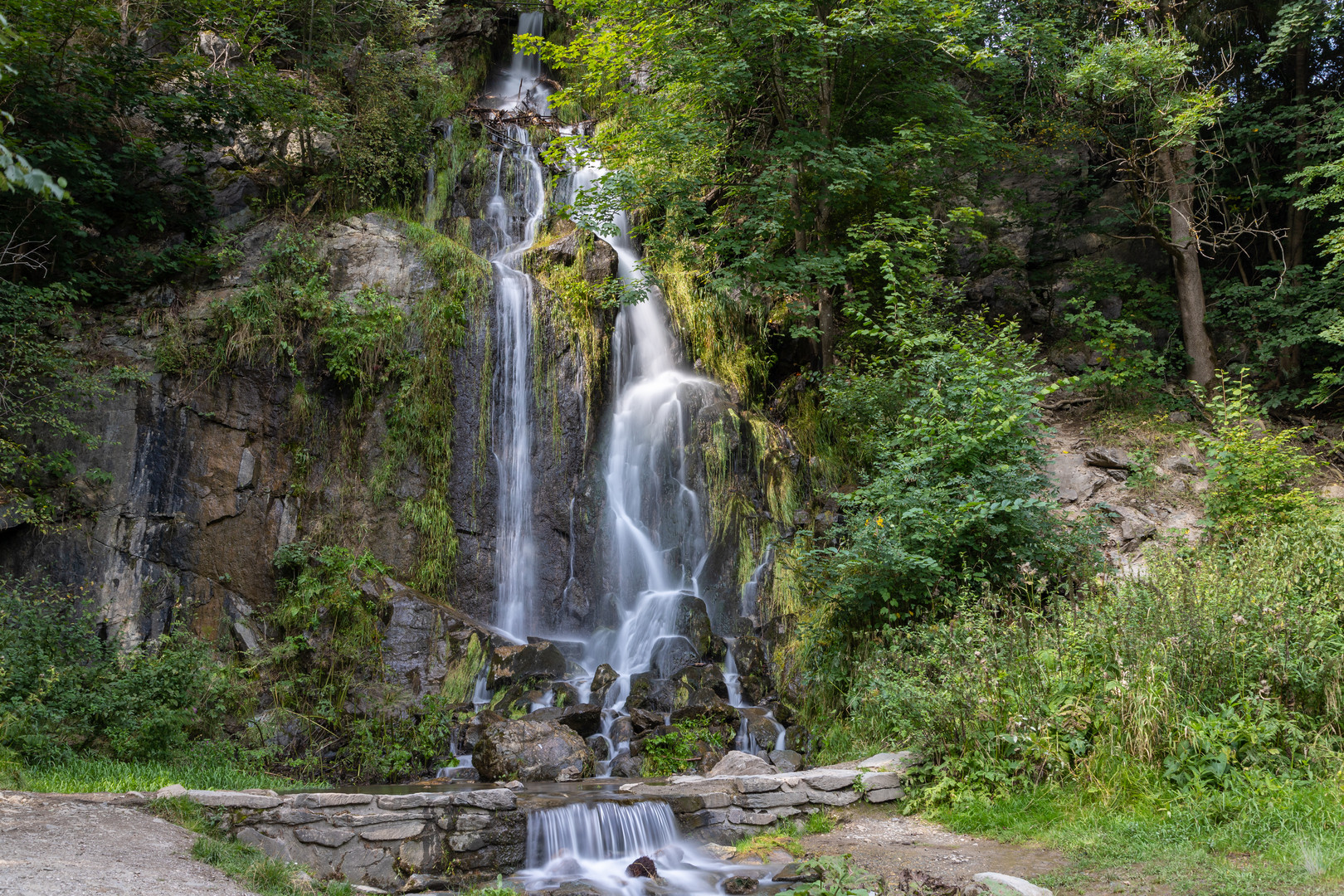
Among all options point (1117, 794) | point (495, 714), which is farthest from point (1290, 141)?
point (495, 714)

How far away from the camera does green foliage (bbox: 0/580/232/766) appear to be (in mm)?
6574

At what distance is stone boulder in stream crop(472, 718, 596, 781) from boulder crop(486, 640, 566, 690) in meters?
1.13

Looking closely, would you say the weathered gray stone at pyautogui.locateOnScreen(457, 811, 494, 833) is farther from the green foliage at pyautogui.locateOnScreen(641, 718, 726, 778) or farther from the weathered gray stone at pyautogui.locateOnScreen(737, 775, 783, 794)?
the green foliage at pyautogui.locateOnScreen(641, 718, 726, 778)

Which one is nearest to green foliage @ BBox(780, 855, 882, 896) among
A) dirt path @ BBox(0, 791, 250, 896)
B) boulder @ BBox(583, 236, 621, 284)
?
dirt path @ BBox(0, 791, 250, 896)

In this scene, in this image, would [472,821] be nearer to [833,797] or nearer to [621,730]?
[621,730]

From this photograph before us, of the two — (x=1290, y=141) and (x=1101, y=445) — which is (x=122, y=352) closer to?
(x=1101, y=445)

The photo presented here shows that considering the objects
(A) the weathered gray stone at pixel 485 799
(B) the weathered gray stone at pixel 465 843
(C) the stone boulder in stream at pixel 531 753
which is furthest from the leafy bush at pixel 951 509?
(B) the weathered gray stone at pixel 465 843

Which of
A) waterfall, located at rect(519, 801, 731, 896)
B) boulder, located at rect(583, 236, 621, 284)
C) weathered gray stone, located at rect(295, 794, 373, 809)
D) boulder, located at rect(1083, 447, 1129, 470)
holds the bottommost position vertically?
waterfall, located at rect(519, 801, 731, 896)

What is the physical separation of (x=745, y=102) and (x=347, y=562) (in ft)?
30.3

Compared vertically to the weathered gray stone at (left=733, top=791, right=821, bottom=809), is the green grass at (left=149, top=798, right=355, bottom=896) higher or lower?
higher

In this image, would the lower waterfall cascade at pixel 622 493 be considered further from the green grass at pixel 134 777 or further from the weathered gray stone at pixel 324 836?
the weathered gray stone at pixel 324 836

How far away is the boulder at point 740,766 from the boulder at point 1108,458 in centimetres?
763

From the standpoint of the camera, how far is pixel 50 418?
9.02 m

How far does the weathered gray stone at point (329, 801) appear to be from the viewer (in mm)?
5797
